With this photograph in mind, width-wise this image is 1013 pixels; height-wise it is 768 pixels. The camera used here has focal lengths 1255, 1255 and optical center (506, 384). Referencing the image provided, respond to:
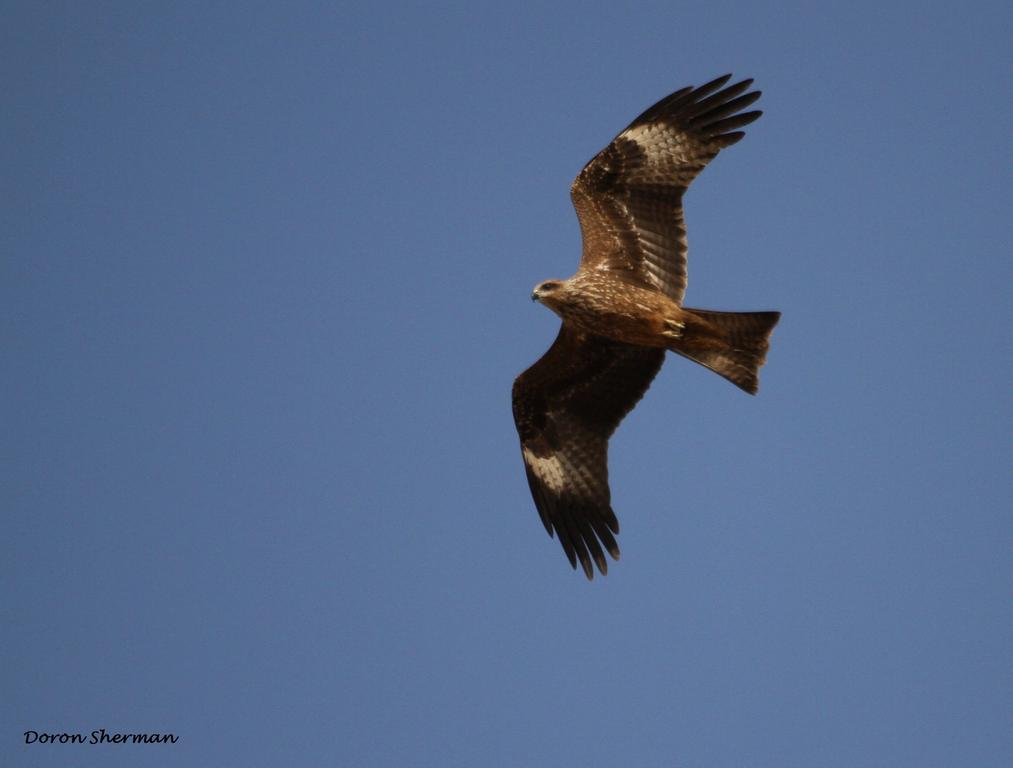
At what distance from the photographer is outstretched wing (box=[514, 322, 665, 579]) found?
37.7ft

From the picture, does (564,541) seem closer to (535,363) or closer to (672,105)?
(535,363)

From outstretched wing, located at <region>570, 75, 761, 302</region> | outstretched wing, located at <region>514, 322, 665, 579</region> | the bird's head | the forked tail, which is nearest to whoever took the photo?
the forked tail

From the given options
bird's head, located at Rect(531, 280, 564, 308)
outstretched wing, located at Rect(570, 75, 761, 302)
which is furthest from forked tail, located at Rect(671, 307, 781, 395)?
bird's head, located at Rect(531, 280, 564, 308)

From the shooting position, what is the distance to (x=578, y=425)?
38.8ft

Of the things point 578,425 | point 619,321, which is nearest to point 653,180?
point 619,321

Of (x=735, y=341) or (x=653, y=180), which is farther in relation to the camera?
(x=653, y=180)

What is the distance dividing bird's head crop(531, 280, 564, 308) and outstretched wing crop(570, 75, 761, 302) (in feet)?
1.58

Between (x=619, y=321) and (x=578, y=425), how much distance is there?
149 centimetres

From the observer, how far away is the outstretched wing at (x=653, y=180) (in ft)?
36.2

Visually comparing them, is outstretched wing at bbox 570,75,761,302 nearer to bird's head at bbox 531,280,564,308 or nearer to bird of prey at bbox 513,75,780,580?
bird of prey at bbox 513,75,780,580

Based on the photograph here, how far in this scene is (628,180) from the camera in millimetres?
11125

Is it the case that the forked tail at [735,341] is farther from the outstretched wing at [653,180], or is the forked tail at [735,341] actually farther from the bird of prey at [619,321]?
the outstretched wing at [653,180]

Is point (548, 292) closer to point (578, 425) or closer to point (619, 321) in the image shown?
point (619, 321)

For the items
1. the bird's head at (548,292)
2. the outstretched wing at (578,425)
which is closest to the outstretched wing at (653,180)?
the bird's head at (548,292)
